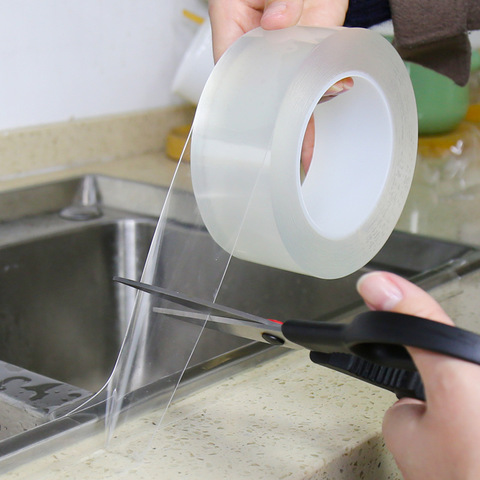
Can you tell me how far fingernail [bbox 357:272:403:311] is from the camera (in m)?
0.42

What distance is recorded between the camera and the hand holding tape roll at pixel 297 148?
1.80ft

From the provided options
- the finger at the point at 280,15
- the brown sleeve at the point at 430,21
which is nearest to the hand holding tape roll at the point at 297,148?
the finger at the point at 280,15

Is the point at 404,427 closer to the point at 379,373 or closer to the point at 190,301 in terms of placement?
the point at 379,373

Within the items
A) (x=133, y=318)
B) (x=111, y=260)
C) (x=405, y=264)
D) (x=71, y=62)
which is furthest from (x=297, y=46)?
(x=71, y=62)

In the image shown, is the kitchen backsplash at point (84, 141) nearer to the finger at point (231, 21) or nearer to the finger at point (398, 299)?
the finger at point (231, 21)

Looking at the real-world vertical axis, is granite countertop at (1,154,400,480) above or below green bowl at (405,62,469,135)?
below

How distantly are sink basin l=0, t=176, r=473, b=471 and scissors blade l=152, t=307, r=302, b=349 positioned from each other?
0.28m

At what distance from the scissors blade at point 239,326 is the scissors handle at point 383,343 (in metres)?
0.02

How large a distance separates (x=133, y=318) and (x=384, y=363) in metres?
0.24

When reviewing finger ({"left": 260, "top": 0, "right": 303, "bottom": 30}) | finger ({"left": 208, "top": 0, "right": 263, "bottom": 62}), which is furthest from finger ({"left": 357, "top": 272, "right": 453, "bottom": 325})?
finger ({"left": 208, "top": 0, "right": 263, "bottom": 62})

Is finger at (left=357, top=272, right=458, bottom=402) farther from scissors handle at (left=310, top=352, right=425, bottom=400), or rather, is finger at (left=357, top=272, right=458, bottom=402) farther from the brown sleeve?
the brown sleeve

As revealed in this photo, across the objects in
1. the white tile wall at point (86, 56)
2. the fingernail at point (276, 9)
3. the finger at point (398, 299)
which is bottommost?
the finger at point (398, 299)

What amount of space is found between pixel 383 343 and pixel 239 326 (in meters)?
0.15

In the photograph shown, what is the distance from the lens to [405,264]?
94 cm
